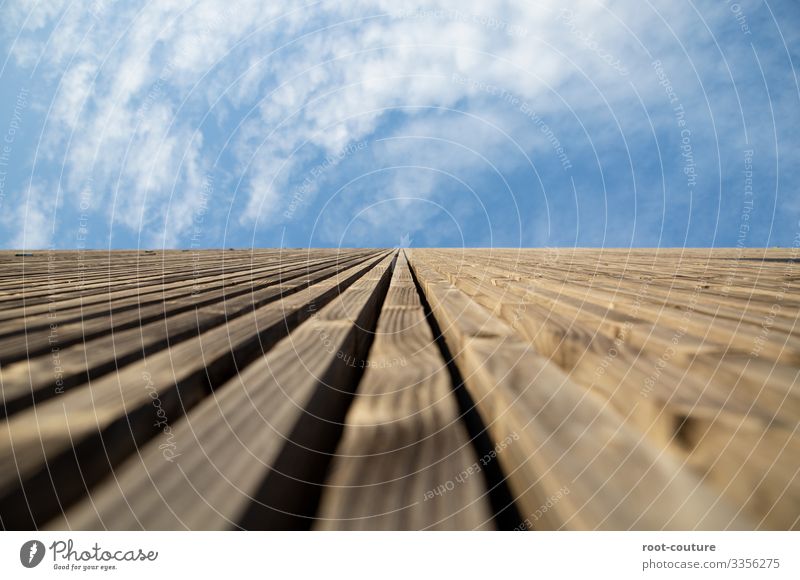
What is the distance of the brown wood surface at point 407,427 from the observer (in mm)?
462

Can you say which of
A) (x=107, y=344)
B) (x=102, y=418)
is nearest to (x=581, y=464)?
(x=102, y=418)

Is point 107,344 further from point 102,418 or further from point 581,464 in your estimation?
point 581,464

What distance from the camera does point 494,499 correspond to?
513 millimetres

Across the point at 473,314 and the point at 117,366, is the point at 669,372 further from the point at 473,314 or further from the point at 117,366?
the point at 117,366

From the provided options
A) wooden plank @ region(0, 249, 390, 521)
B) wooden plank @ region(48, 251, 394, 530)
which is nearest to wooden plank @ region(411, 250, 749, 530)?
wooden plank @ region(48, 251, 394, 530)

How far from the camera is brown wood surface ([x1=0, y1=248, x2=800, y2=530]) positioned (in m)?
0.46

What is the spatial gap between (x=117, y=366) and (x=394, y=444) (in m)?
0.69

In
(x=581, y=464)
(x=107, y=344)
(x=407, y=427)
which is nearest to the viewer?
(x=581, y=464)

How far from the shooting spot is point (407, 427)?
0.65 m

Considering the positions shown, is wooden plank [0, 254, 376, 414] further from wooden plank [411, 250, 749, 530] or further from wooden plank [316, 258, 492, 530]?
wooden plank [411, 250, 749, 530]

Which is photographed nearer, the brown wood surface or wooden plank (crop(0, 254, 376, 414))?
the brown wood surface

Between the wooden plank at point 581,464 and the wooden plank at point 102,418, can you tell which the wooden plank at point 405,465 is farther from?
the wooden plank at point 102,418

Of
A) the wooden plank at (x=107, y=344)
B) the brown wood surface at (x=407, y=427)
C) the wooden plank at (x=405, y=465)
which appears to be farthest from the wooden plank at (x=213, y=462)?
the wooden plank at (x=107, y=344)
